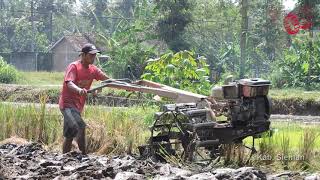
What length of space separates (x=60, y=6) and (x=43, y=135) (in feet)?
217

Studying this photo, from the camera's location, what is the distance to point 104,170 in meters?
6.91

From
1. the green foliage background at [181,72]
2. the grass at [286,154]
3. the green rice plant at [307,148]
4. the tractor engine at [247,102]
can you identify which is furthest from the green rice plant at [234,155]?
the green foliage background at [181,72]

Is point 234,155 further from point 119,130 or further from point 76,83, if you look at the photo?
point 76,83

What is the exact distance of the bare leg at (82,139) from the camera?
8.65 m

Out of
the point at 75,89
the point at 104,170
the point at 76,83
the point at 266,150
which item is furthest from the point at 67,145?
the point at 266,150

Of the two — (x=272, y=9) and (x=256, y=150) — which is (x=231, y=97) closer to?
(x=256, y=150)

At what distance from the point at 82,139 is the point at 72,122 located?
13.5 inches

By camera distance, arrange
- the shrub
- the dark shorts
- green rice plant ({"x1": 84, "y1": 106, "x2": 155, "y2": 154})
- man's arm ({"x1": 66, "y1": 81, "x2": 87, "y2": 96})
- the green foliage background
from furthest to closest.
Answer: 1. the shrub
2. the green foliage background
3. green rice plant ({"x1": 84, "y1": 106, "x2": 155, "y2": 154})
4. the dark shorts
5. man's arm ({"x1": 66, "y1": 81, "x2": 87, "y2": 96})

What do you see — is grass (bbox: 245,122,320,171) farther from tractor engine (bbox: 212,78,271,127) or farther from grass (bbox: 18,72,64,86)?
grass (bbox: 18,72,64,86)

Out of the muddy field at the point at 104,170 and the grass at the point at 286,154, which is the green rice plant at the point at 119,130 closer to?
the muddy field at the point at 104,170

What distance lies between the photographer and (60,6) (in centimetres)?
7438

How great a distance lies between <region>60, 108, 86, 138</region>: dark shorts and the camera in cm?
855

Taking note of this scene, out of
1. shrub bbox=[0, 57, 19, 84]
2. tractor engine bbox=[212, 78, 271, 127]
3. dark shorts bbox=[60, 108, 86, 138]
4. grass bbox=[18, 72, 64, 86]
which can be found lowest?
grass bbox=[18, 72, 64, 86]

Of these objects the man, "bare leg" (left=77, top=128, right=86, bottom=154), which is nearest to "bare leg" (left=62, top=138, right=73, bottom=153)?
the man
